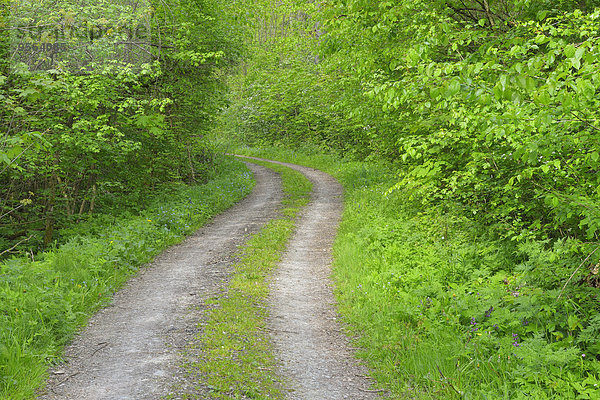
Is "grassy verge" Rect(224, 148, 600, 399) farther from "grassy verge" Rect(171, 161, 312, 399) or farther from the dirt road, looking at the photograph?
"grassy verge" Rect(171, 161, 312, 399)

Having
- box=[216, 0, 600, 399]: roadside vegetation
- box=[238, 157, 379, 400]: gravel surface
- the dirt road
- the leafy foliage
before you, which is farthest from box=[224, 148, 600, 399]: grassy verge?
the leafy foliage

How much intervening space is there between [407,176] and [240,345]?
5063 mm

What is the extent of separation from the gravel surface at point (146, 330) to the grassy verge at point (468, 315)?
2529 millimetres

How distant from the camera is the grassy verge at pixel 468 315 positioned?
430 centimetres

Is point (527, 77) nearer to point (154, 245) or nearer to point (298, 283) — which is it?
point (298, 283)

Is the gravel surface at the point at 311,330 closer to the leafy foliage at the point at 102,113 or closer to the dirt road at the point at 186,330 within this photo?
the dirt road at the point at 186,330

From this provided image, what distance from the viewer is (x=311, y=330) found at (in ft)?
21.7

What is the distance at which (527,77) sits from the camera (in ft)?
10.7

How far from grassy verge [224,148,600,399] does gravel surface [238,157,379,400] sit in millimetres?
284

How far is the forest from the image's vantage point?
4535 mm

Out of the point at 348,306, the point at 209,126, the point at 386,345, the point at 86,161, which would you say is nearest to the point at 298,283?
the point at 348,306

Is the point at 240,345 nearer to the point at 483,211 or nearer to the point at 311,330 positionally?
the point at 311,330

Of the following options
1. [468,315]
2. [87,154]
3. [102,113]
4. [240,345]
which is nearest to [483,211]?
[468,315]

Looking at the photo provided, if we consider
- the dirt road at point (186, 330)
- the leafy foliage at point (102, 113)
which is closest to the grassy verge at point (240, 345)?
the dirt road at point (186, 330)
